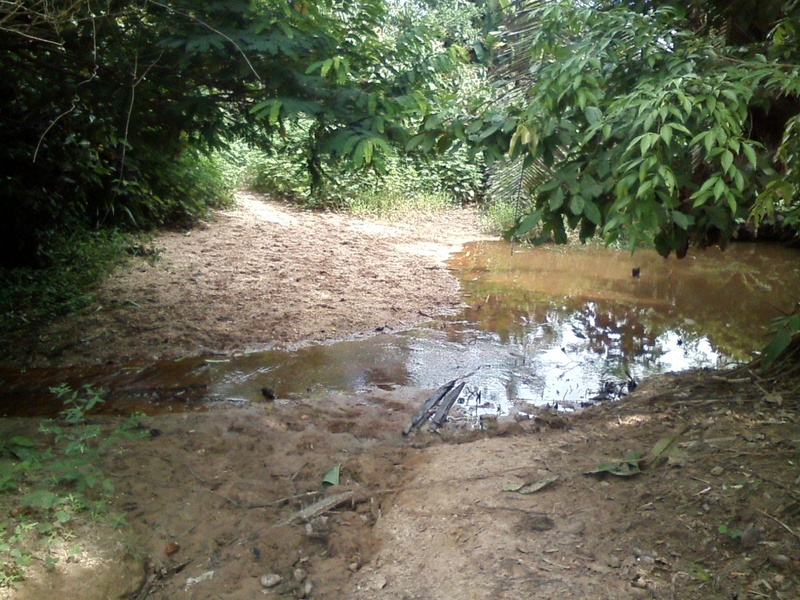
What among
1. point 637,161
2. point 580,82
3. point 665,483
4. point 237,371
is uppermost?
point 580,82

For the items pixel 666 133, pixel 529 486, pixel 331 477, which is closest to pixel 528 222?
pixel 666 133

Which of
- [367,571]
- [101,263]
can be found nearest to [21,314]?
[101,263]

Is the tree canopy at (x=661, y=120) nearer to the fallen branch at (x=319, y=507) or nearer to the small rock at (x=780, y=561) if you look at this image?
the small rock at (x=780, y=561)

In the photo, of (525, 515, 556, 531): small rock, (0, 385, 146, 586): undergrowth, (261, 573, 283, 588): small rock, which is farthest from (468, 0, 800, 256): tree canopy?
(0, 385, 146, 586): undergrowth

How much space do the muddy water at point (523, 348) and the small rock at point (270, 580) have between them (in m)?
2.73

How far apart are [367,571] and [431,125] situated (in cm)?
263

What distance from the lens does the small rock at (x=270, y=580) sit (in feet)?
10.6

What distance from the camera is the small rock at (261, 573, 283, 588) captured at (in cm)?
322

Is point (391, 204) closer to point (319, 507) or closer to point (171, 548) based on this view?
point (319, 507)

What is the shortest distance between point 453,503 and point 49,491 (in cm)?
201

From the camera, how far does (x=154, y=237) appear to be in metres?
11.0

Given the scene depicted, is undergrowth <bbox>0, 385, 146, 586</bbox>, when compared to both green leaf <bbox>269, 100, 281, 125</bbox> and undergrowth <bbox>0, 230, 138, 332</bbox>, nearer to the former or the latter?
green leaf <bbox>269, 100, 281, 125</bbox>

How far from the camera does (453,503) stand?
3.68m

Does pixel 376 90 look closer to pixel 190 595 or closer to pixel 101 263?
pixel 190 595
